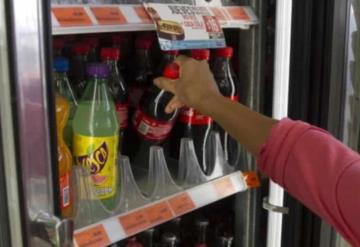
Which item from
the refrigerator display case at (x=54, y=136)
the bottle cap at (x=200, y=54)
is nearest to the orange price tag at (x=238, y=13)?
the refrigerator display case at (x=54, y=136)

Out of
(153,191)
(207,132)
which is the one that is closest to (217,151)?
(207,132)

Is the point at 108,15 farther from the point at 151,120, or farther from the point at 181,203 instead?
the point at 181,203

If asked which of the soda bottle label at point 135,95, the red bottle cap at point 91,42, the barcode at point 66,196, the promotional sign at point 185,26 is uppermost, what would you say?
the promotional sign at point 185,26

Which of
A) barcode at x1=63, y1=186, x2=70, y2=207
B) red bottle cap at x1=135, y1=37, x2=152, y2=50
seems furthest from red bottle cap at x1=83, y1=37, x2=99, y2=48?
barcode at x1=63, y1=186, x2=70, y2=207

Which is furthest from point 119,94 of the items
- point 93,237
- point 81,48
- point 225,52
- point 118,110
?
point 93,237

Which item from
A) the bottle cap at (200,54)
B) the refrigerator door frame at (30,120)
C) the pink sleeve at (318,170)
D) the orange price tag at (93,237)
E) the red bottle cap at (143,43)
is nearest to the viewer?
the refrigerator door frame at (30,120)

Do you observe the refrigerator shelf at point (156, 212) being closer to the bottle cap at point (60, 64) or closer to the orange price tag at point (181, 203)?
the orange price tag at point (181, 203)

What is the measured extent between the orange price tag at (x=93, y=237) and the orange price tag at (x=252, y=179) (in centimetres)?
44

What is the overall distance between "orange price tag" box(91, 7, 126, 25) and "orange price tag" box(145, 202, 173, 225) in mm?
352

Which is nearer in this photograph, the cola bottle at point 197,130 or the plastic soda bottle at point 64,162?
the plastic soda bottle at point 64,162

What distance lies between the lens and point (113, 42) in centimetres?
114

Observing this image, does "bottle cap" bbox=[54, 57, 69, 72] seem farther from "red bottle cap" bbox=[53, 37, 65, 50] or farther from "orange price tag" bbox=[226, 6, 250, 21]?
"orange price tag" bbox=[226, 6, 250, 21]

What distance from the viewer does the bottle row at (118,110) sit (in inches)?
36.3

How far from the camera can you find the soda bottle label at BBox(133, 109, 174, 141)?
3.51 ft
